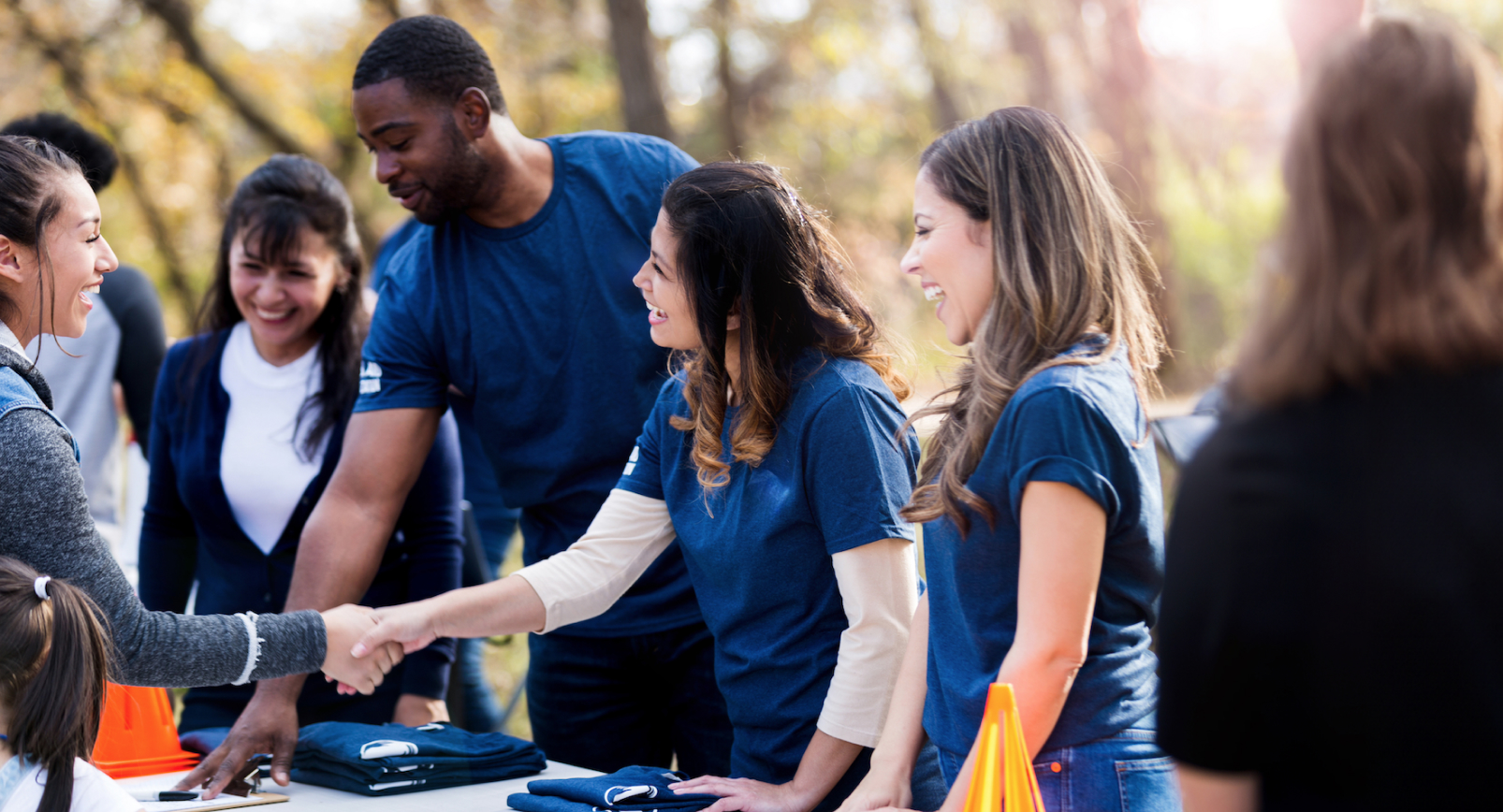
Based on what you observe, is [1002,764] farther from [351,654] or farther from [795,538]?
[351,654]

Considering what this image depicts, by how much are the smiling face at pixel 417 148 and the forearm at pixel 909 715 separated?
4.62 feet

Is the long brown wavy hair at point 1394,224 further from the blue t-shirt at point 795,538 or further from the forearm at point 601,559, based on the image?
the forearm at point 601,559

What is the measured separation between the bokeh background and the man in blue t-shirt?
12.2ft

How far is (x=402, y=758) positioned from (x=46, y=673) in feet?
2.14

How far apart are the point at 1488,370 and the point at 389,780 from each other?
184cm

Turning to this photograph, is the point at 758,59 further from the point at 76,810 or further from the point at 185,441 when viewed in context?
the point at 76,810

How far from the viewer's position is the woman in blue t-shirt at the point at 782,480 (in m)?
1.98

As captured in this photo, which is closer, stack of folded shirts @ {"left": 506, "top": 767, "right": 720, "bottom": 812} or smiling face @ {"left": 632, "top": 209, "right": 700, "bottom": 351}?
stack of folded shirts @ {"left": 506, "top": 767, "right": 720, "bottom": 812}

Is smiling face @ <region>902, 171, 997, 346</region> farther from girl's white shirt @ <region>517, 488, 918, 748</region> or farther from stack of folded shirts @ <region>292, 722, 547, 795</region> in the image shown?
stack of folded shirts @ <region>292, 722, 547, 795</region>

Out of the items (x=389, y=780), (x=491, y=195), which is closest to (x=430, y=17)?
(x=491, y=195)

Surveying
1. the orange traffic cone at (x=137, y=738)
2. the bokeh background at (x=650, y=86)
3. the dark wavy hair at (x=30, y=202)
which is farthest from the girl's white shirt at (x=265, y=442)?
the bokeh background at (x=650, y=86)

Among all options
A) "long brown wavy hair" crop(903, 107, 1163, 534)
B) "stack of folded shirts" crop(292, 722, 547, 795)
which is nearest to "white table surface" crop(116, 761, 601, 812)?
"stack of folded shirts" crop(292, 722, 547, 795)

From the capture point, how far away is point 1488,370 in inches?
39.0

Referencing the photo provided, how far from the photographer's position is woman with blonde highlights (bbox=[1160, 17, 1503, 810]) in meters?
0.98
